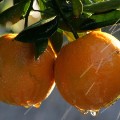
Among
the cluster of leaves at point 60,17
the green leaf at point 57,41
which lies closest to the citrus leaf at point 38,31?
the cluster of leaves at point 60,17

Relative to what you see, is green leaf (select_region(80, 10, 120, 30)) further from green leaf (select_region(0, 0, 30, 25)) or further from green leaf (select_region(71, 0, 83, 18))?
green leaf (select_region(0, 0, 30, 25))

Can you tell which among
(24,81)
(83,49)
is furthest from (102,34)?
(24,81)

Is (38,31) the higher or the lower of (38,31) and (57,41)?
the higher

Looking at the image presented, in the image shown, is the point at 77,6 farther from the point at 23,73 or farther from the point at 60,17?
the point at 23,73

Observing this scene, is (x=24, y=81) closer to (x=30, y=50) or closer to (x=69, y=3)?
(x=30, y=50)

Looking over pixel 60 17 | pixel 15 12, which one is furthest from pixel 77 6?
pixel 15 12

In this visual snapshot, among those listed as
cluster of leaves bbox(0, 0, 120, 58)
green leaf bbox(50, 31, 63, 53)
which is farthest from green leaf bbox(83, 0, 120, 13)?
green leaf bbox(50, 31, 63, 53)

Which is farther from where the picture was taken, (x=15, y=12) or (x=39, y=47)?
(x=15, y=12)
